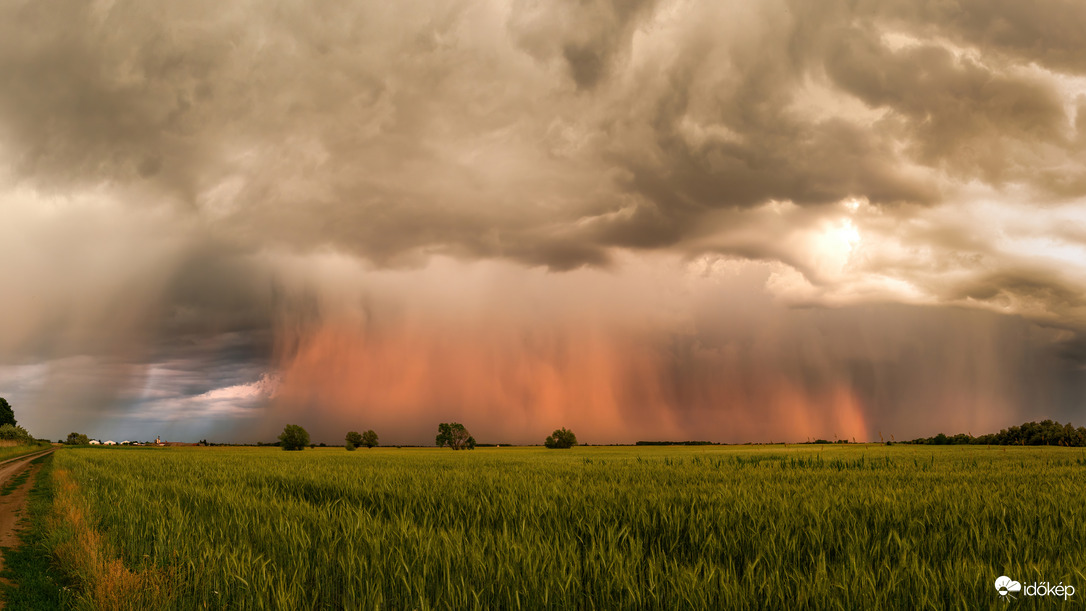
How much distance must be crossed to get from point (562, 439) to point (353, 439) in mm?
47380

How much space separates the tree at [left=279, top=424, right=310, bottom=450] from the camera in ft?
359

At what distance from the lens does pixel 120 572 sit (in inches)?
237

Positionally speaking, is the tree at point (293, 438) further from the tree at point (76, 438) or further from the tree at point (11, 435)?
the tree at point (76, 438)

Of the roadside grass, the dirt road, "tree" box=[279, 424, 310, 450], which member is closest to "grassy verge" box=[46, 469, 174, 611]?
the dirt road

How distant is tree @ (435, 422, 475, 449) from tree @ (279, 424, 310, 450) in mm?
28100

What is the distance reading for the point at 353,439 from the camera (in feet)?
390

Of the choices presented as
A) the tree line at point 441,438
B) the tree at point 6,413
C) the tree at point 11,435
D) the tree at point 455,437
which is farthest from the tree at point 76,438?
the tree at point 455,437

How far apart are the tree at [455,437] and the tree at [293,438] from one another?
28.1 metres

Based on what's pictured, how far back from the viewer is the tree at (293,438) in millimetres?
109500

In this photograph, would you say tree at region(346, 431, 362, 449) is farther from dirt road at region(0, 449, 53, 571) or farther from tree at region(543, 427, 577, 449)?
dirt road at region(0, 449, 53, 571)

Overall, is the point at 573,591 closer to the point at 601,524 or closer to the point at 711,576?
the point at 711,576

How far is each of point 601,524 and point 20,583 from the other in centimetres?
799

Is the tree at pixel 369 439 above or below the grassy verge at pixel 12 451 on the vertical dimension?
below

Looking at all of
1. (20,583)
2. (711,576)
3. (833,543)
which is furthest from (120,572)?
(833,543)
